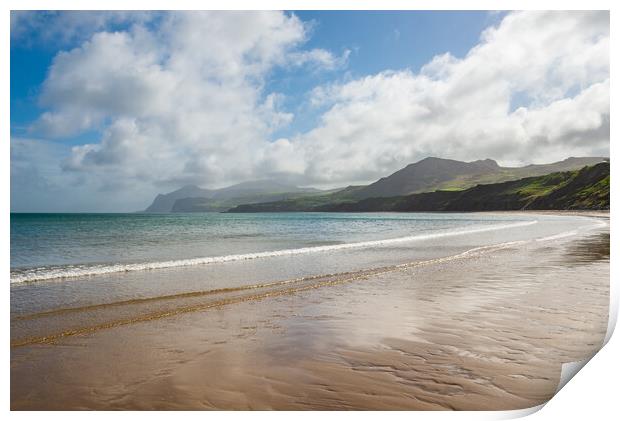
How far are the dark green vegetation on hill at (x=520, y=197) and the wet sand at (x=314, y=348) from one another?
5277 cm

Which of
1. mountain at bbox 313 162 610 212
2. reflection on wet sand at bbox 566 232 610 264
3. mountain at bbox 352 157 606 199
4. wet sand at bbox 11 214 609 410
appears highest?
mountain at bbox 352 157 606 199

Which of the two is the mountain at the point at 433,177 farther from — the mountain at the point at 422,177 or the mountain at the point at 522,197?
the mountain at the point at 522,197

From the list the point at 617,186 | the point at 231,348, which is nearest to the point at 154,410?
the point at 231,348

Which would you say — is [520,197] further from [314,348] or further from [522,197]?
[314,348]

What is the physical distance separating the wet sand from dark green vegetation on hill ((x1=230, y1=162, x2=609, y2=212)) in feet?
173

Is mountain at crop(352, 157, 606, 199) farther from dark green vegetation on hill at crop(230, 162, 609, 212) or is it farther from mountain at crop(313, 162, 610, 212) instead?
mountain at crop(313, 162, 610, 212)

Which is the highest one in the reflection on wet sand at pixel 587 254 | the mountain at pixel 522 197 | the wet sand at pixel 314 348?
the mountain at pixel 522 197

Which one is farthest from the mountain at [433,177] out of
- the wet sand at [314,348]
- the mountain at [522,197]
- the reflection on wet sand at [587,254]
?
the wet sand at [314,348]

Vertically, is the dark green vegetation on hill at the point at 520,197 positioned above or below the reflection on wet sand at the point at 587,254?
above

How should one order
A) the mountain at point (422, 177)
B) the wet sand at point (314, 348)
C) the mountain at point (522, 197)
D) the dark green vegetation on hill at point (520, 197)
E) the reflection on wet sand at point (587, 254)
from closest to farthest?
the wet sand at point (314, 348), the reflection on wet sand at point (587, 254), the mountain at point (522, 197), the dark green vegetation on hill at point (520, 197), the mountain at point (422, 177)

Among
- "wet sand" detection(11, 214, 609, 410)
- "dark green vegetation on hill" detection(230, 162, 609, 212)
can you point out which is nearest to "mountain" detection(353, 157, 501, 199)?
"dark green vegetation on hill" detection(230, 162, 609, 212)

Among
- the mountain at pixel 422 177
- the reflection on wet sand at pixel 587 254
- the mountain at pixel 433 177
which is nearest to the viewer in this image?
the reflection on wet sand at pixel 587 254

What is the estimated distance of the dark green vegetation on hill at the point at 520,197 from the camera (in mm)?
75250

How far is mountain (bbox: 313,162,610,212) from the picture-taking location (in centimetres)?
7500
